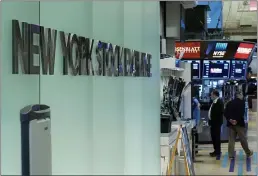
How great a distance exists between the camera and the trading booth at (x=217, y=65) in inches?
519

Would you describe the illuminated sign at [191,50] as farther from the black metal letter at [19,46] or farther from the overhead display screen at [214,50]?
the black metal letter at [19,46]

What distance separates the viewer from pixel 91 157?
4027mm

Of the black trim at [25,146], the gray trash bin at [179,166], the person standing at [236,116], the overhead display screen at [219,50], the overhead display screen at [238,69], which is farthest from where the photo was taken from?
the overhead display screen at [238,69]

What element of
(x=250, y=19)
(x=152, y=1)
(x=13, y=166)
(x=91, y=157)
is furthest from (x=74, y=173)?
(x=250, y=19)

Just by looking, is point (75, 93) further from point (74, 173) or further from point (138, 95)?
point (138, 95)

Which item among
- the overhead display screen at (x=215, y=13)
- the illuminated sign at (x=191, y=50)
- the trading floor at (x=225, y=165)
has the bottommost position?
the trading floor at (x=225, y=165)

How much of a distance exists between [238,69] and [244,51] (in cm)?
59

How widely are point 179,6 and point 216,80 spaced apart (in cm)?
404

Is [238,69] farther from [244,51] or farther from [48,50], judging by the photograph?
[48,50]

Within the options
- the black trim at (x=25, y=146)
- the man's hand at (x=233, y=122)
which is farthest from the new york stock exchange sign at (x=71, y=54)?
the man's hand at (x=233, y=122)

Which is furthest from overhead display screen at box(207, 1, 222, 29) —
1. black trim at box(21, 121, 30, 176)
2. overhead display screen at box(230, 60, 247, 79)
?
black trim at box(21, 121, 30, 176)

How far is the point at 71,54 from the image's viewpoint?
3275mm

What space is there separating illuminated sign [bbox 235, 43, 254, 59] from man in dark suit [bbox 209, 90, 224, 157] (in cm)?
396

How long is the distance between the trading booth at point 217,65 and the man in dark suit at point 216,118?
7.90ft
